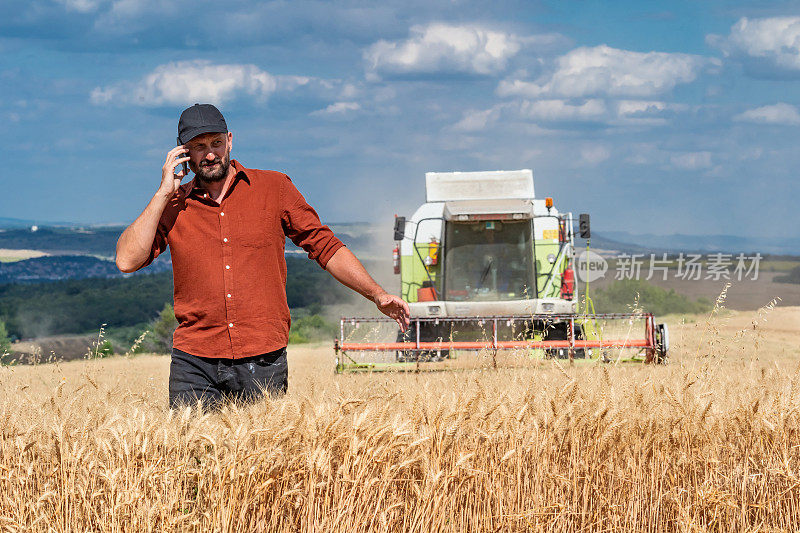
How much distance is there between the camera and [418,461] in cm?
353

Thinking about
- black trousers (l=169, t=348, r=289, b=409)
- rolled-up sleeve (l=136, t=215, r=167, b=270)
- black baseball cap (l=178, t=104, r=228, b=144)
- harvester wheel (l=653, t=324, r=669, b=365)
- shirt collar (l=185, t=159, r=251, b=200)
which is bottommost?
harvester wheel (l=653, t=324, r=669, b=365)

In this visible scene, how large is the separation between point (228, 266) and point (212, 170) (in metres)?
0.45

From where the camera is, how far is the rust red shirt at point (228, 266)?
4.32 meters

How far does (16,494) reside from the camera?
10.9 ft

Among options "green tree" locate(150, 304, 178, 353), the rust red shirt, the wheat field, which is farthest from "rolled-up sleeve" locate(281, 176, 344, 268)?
"green tree" locate(150, 304, 178, 353)

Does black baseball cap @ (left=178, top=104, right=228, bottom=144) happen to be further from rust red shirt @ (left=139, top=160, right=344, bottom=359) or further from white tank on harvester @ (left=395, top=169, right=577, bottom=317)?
white tank on harvester @ (left=395, top=169, right=577, bottom=317)

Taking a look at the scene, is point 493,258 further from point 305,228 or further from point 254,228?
point 254,228

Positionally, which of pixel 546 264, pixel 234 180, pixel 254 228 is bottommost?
pixel 546 264

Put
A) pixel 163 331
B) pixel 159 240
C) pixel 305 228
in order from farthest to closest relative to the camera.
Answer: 1. pixel 163 331
2. pixel 305 228
3. pixel 159 240

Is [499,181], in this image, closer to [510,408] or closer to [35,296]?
[510,408]

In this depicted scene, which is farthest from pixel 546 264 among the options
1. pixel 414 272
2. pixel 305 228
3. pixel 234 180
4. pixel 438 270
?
pixel 234 180

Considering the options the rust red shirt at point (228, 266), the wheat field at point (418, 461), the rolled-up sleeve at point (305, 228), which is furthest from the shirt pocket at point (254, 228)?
the wheat field at point (418, 461)

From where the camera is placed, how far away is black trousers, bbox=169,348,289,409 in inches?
170

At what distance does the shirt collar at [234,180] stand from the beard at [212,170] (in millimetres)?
109
